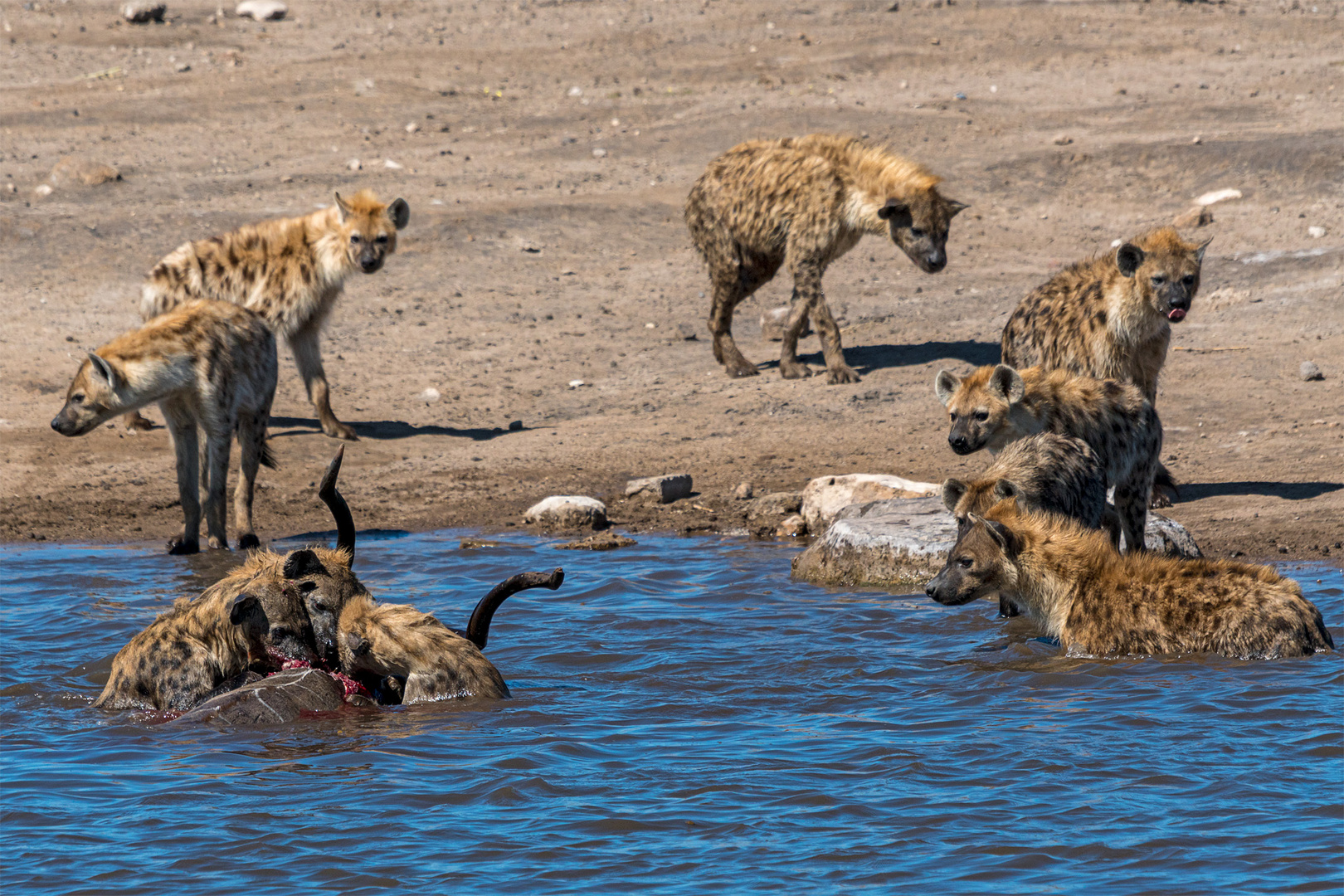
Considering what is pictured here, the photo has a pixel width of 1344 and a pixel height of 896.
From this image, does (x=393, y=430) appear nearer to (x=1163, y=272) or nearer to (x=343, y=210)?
(x=343, y=210)

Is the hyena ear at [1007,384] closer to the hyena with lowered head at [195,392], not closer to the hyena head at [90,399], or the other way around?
the hyena with lowered head at [195,392]

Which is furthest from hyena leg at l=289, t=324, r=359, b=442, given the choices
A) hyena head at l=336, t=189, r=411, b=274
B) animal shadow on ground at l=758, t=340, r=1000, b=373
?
animal shadow on ground at l=758, t=340, r=1000, b=373

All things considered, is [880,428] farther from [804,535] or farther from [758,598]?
[758,598]

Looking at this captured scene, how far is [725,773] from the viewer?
4953mm

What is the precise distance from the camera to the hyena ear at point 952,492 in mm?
6686

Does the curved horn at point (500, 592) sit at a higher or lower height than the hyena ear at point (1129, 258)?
lower

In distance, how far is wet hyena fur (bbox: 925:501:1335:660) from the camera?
580 centimetres

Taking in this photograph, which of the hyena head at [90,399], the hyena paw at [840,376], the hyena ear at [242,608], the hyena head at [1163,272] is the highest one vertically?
the hyena head at [1163,272]

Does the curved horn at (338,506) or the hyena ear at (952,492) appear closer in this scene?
the curved horn at (338,506)

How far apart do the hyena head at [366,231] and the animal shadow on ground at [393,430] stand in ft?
3.42

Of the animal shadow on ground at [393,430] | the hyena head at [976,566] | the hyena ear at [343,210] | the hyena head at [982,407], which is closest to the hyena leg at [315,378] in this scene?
the animal shadow on ground at [393,430]

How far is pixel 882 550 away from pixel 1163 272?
2245mm

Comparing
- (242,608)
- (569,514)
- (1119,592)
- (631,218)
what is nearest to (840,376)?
(569,514)

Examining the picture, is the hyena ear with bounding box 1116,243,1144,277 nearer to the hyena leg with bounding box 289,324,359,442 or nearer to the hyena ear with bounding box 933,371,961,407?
the hyena ear with bounding box 933,371,961,407
